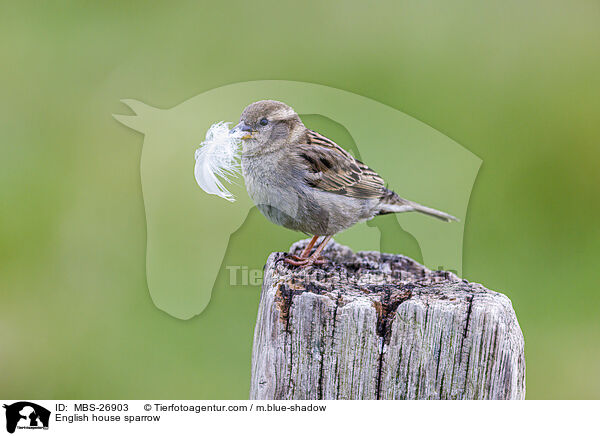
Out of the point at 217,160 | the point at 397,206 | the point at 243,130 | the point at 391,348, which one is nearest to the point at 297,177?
the point at 243,130

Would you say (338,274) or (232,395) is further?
(232,395)

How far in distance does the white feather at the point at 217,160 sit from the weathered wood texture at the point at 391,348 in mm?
902

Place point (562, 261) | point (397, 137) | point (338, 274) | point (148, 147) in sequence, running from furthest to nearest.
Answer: point (562, 261), point (397, 137), point (148, 147), point (338, 274)

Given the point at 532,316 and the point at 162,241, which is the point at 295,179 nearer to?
the point at 162,241

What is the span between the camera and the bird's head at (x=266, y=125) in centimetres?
380

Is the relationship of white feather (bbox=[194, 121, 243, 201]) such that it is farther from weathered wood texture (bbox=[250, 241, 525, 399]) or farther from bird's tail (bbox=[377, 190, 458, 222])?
bird's tail (bbox=[377, 190, 458, 222])

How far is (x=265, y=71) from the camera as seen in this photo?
485 centimetres

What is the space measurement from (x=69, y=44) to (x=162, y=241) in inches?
94.5

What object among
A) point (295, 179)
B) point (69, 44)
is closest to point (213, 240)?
point (295, 179)

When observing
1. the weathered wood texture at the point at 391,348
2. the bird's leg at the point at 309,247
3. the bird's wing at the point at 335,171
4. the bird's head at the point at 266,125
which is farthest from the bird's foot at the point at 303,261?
the weathered wood texture at the point at 391,348

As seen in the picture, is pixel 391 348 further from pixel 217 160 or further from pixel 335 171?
pixel 335 171
